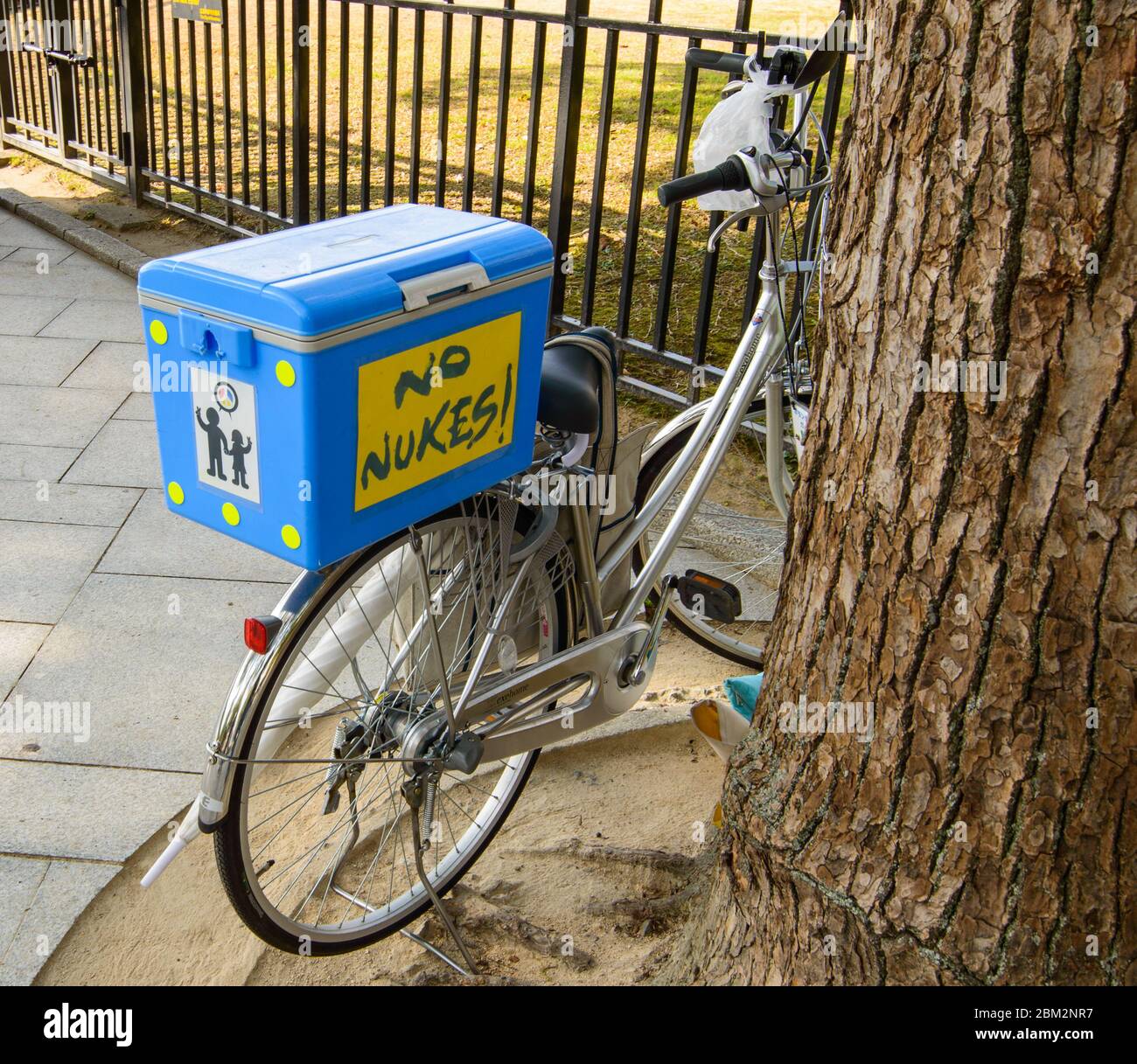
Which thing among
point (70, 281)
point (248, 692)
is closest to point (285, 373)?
point (248, 692)

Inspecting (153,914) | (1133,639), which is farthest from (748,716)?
(153,914)

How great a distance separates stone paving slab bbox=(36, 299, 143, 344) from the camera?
18.2 feet

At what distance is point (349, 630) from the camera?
2.40m

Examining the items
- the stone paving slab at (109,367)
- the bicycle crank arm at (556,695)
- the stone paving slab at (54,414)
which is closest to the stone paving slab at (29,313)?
the stone paving slab at (109,367)

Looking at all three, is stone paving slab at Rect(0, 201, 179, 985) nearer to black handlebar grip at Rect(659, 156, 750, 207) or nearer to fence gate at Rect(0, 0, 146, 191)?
black handlebar grip at Rect(659, 156, 750, 207)

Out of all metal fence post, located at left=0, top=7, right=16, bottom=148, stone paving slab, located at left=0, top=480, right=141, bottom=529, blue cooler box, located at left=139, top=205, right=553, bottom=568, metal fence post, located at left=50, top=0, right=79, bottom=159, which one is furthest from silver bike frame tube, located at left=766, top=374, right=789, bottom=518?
metal fence post, located at left=0, top=7, right=16, bottom=148

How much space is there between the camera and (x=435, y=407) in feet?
6.39

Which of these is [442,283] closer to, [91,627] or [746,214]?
[746,214]

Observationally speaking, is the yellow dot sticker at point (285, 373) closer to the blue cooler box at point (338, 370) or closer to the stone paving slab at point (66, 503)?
the blue cooler box at point (338, 370)

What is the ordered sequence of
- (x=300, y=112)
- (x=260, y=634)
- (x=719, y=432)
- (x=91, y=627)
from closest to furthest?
(x=260, y=634) → (x=719, y=432) → (x=91, y=627) → (x=300, y=112)

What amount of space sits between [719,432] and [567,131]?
7.22 ft

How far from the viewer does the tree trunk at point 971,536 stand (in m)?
1.50

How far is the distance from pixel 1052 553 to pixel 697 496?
4.20ft

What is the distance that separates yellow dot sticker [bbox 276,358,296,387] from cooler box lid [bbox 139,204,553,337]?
0.05 meters
